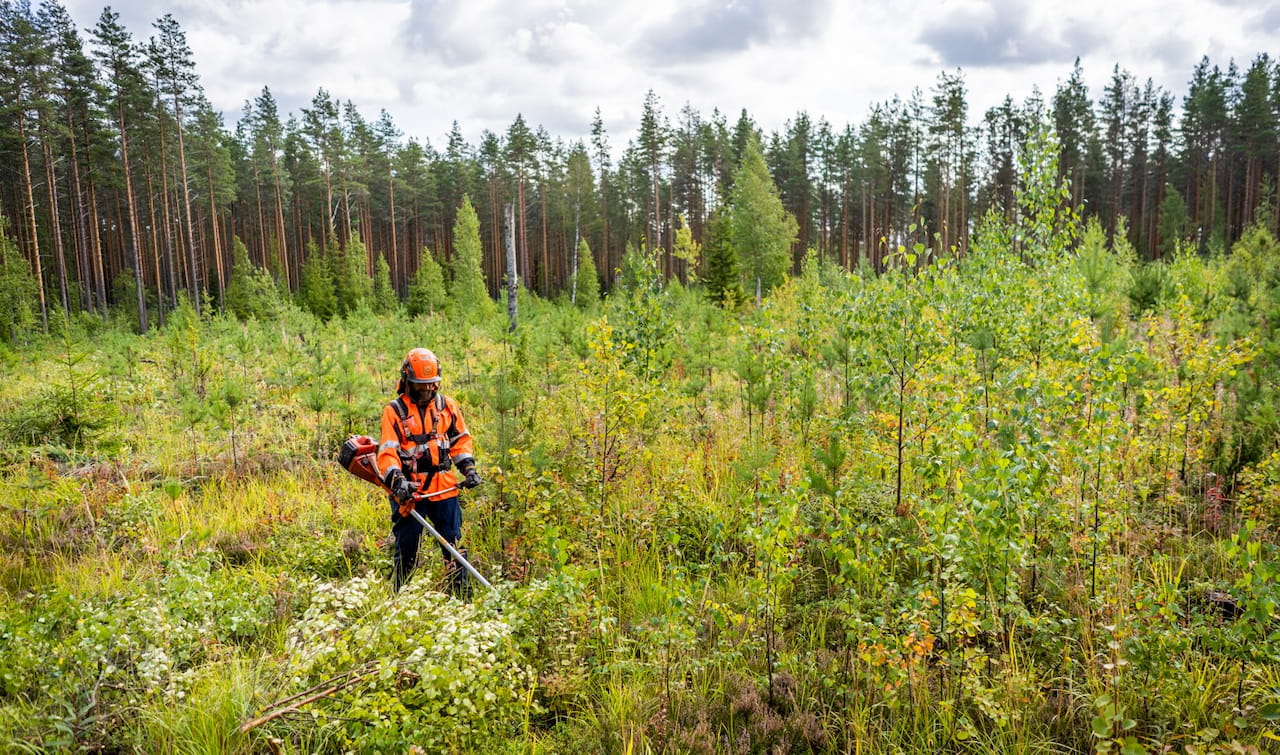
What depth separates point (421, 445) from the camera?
495cm

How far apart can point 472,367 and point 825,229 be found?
4277 cm

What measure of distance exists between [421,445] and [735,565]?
2.59m

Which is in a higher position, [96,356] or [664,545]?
[96,356]

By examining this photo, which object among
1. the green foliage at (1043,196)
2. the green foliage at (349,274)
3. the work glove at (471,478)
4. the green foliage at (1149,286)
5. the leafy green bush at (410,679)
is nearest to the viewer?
the leafy green bush at (410,679)

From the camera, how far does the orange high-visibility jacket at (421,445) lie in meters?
4.84

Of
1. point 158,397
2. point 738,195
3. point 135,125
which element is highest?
point 135,125

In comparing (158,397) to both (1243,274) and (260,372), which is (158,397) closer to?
(260,372)

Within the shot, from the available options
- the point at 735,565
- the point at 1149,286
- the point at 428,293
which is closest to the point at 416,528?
the point at 735,565

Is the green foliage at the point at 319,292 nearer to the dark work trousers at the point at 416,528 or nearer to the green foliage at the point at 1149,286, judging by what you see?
the dark work trousers at the point at 416,528

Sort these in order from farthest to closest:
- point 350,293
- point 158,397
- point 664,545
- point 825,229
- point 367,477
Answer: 1. point 825,229
2. point 350,293
3. point 158,397
4. point 664,545
5. point 367,477

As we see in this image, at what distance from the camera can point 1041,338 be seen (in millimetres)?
6266

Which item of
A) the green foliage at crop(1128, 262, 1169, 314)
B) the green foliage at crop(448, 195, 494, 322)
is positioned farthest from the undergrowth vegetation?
the green foliage at crop(448, 195, 494, 322)

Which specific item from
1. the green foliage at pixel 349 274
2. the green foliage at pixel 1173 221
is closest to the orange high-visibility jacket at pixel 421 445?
the green foliage at pixel 349 274

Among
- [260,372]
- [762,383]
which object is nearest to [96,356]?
[260,372]
